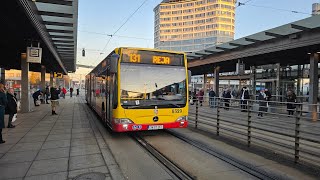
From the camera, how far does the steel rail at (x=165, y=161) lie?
4887mm

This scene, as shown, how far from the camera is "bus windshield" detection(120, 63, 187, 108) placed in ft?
25.6

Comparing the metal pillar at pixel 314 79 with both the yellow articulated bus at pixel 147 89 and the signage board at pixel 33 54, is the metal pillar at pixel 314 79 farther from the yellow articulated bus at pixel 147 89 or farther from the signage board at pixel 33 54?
the signage board at pixel 33 54

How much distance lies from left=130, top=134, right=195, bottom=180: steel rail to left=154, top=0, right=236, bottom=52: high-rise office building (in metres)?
94.9

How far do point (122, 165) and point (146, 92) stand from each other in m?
2.91

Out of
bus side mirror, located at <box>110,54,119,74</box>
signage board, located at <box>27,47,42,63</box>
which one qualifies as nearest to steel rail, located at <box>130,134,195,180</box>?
bus side mirror, located at <box>110,54,119,74</box>

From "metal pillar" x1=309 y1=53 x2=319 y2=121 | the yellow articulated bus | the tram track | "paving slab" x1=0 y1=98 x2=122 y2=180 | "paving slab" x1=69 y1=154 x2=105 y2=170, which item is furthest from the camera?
"metal pillar" x1=309 y1=53 x2=319 y2=121

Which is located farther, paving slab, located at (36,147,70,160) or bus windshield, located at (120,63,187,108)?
bus windshield, located at (120,63,187,108)

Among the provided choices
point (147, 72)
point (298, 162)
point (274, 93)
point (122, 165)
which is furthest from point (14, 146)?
point (274, 93)

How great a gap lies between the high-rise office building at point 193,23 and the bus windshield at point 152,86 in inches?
3688

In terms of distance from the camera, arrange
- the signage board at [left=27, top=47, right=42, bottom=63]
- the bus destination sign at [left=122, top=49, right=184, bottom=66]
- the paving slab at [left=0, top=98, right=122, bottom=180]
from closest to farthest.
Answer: the paving slab at [left=0, top=98, right=122, bottom=180]
the bus destination sign at [left=122, top=49, right=184, bottom=66]
the signage board at [left=27, top=47, right=42, bottom=63]

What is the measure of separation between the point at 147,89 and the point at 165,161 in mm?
2791

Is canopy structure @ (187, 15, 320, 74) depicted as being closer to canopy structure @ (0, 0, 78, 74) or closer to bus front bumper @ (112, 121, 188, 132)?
bus front bumper @ (112, 121, 188, 132)

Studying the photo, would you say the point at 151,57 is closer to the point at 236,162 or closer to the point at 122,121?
the point at 122,121

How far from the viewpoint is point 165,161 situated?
5.79 m
